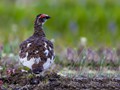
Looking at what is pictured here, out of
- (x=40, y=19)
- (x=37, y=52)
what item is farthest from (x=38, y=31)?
(x=37, y=52)

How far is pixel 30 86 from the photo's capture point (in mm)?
8805

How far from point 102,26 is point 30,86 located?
1337cm

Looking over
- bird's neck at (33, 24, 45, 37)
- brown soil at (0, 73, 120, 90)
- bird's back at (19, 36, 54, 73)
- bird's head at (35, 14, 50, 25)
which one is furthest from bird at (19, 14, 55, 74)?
bird's head at (35, 14, 50, 25)

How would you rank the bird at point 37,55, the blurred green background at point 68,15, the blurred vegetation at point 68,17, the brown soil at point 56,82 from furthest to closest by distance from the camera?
the blurred green background at point 68,15
the blurred vegetation at point 68,17
the bird at point 37,55
the brown soil at point 56,82

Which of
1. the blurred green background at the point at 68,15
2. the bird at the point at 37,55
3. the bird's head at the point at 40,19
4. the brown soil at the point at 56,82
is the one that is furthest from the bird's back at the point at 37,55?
the blurred green background at the point at 68,15

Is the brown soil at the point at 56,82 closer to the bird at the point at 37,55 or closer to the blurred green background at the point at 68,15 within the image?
the bird at the point at 37,55

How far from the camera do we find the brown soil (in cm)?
873

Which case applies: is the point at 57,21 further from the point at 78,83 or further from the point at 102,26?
the point at 78,83

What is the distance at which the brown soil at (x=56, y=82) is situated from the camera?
8727 mm

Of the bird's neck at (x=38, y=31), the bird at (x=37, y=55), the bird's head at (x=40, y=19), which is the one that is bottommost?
the bird at (x=37, y=55)

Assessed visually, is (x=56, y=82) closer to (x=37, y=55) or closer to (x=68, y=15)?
(x=37, y=55)

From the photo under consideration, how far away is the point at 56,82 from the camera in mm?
8867

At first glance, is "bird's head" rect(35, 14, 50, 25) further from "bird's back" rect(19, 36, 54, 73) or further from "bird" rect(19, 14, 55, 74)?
"bird's back" rect(19, 36, 54, 73)

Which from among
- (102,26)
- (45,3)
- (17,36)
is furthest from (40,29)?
(45,3)
